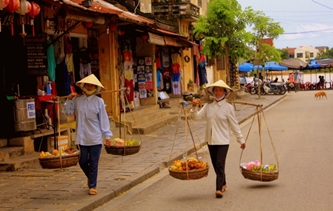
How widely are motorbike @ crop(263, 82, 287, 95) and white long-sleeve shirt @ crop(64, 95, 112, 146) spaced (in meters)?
35.2

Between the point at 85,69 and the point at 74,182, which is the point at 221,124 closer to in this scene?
the point at 74,182

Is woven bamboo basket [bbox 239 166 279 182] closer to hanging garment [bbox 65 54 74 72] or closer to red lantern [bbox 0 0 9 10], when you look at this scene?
red lantern [bbox 0 0 9 10]

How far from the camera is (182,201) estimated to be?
25.4 ft

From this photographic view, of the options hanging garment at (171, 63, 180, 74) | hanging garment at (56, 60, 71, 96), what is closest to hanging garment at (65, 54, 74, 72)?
hanging garment at (56, 60, 71, 96)

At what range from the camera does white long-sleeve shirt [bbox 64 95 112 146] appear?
26.2 ft

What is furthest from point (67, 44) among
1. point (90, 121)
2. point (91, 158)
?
point (91, 158)

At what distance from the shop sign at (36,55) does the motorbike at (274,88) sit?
31.9 meters

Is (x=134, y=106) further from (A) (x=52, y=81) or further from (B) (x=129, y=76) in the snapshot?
(A) (x=52, y=81)

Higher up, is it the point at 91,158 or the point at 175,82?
the point at 175,82

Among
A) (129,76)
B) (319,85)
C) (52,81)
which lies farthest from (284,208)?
(319,85)

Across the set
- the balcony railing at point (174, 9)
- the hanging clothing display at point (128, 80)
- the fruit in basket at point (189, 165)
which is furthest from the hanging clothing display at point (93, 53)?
the balcony railing at point (174, 9)

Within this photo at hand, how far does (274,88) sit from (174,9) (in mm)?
17445

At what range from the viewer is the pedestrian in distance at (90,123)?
8008mm

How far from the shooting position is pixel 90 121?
8023 mm
